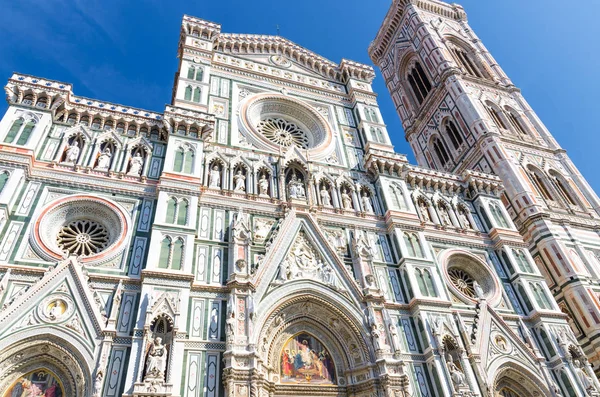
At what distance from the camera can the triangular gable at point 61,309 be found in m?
9.52

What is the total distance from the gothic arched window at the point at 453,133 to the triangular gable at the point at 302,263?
1544 cm

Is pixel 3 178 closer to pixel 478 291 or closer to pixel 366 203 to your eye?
pixel 366 203

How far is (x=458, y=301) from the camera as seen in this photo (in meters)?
14.6

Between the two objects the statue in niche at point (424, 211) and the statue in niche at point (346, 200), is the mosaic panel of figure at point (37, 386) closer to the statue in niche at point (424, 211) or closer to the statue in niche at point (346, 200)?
the statue in niche at point (346, 200)

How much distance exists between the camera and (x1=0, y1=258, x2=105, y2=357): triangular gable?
9516 mm

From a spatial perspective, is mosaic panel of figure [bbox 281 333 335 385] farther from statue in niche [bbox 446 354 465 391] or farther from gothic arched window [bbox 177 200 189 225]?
gothic arched window [bbox 177 200 189 225]

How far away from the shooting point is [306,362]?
11727mm

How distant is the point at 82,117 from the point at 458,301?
13777 millimetres

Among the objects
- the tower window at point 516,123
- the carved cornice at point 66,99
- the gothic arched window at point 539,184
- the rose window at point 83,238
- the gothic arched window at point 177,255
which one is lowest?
the gothic arched window at point 177,255

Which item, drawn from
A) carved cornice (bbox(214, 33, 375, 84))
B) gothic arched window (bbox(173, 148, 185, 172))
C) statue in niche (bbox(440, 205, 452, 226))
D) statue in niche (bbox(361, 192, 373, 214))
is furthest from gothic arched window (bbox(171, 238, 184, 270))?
carved cornice (bbox(214, 33, 375, 84))

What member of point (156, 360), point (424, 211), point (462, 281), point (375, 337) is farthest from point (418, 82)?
point (156, 360)

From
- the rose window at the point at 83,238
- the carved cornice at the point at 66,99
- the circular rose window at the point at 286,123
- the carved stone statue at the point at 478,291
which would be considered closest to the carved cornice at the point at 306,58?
the circular rose window at the point at 286,123

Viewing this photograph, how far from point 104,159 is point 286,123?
8.09 m

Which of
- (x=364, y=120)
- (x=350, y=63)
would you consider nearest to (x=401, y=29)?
(x=350, y=63)
